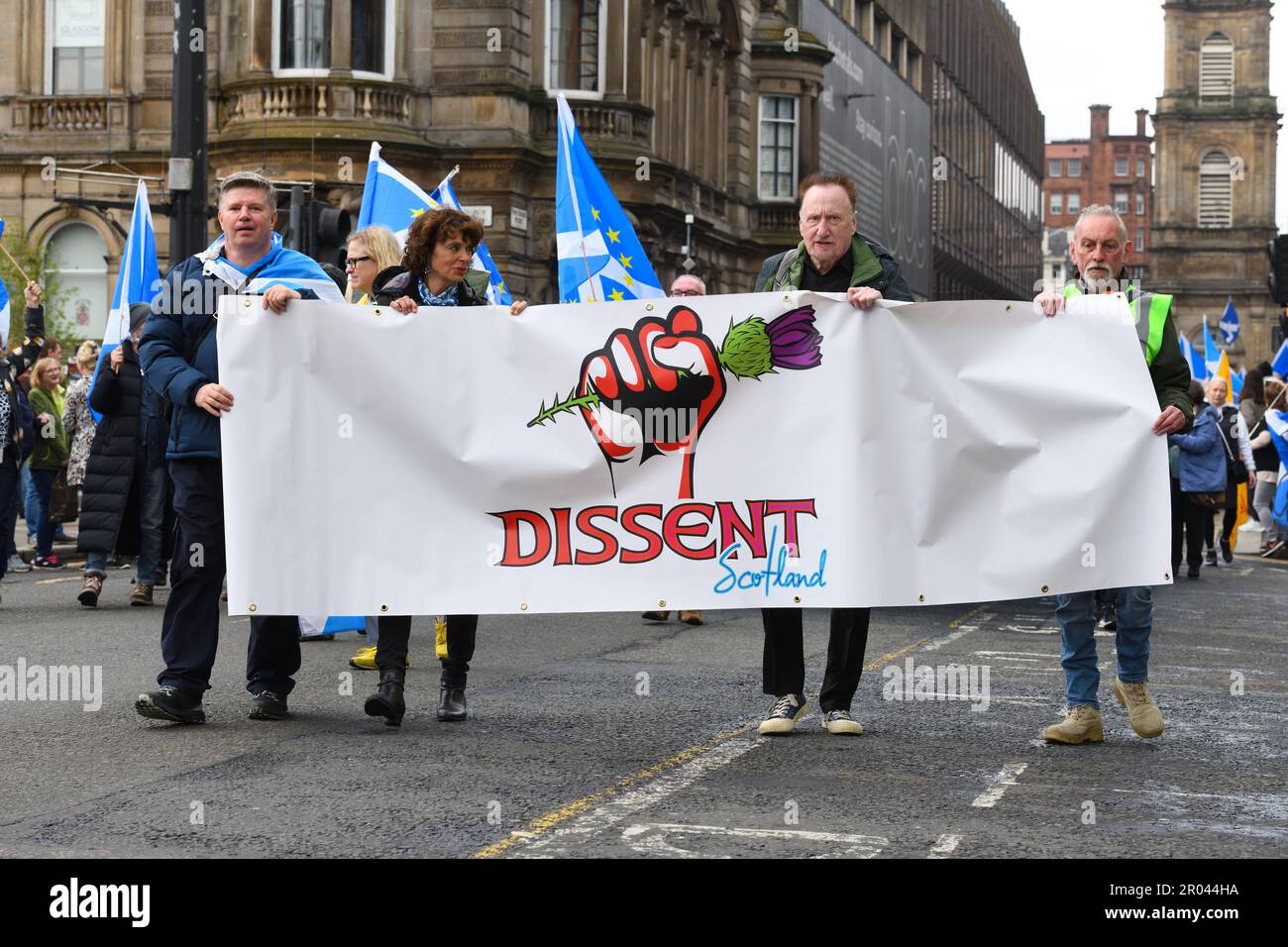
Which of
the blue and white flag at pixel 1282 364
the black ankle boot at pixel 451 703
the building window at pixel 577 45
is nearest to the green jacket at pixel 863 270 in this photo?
the black ankle boot at pixel 451 703

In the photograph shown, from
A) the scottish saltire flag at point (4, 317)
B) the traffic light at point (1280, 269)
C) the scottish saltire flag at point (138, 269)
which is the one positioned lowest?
the scottish saltire flag at point (4, 317)

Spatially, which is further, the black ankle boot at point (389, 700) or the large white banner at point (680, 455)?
the black ankle boot at point (389, 700)

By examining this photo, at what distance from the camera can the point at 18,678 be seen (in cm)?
979

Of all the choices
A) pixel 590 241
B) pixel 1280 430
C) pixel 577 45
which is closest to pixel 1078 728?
pixel 590 241

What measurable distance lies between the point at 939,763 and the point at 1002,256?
305ft

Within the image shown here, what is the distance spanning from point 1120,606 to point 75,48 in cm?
2962

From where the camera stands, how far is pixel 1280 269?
23781 millimetres

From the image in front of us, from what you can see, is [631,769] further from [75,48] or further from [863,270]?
[75,48]

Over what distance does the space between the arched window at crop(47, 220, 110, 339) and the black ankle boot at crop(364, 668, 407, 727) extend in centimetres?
2750

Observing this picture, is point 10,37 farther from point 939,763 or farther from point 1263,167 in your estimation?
point 1263,167

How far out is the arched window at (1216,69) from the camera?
405 ft

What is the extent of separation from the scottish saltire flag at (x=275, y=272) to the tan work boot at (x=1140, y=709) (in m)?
3.46

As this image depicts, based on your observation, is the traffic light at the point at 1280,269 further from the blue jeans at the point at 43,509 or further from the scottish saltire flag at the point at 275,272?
the scottish saltire flag at the point at 275,272
